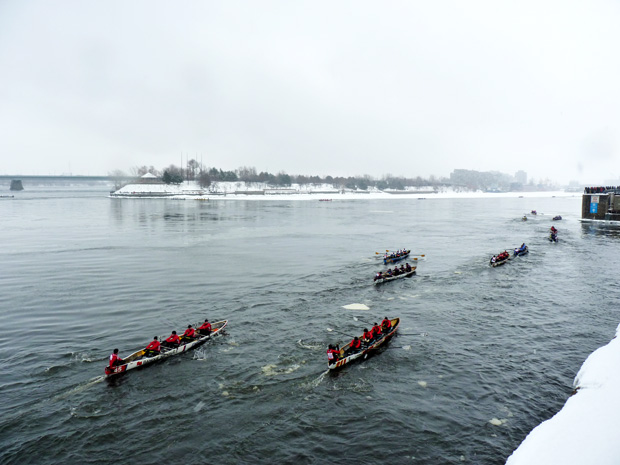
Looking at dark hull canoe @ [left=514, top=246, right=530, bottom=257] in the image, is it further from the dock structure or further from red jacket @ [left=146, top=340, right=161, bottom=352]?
the dock structure

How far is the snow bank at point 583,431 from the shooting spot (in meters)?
14.7

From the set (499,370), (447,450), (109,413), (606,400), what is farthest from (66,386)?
(606,400)

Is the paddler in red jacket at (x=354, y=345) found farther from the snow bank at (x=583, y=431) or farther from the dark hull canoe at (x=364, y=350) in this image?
the snow bank at (x=583, y=431)

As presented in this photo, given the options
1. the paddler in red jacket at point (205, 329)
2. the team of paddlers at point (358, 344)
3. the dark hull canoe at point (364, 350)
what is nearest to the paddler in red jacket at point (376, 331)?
the team of paddlers at point (358, 344)

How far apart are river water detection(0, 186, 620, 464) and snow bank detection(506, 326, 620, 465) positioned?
917mm

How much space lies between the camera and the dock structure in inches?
3900

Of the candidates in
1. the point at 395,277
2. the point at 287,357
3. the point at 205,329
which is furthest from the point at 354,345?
the point at 395,277

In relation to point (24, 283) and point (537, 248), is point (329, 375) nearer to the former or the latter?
point (24, 283)

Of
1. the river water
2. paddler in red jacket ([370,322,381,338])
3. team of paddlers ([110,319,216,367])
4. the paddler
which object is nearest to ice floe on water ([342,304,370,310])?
the river water

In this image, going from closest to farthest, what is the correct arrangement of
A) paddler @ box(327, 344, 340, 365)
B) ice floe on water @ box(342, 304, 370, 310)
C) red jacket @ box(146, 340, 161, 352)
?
paddler @ box(327, 344, 340, 365) → red jacket @ box(146, 340, 161, 352) → ice floe on water @ box(342, 304, 370, 310)

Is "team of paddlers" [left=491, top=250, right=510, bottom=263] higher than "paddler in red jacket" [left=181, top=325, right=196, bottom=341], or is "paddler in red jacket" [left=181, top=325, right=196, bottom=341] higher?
"team of paddlers" [left=491, top=250, right=510, bottom=263]

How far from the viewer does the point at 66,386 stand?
2172 centimetres

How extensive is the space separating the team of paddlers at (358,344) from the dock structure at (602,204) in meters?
99.9

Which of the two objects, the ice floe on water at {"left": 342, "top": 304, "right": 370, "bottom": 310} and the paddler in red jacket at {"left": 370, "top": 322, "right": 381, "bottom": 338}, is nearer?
the paddler in red jacket at {"left": 370, "top": 322, "right": 381, "bottom": 338}
